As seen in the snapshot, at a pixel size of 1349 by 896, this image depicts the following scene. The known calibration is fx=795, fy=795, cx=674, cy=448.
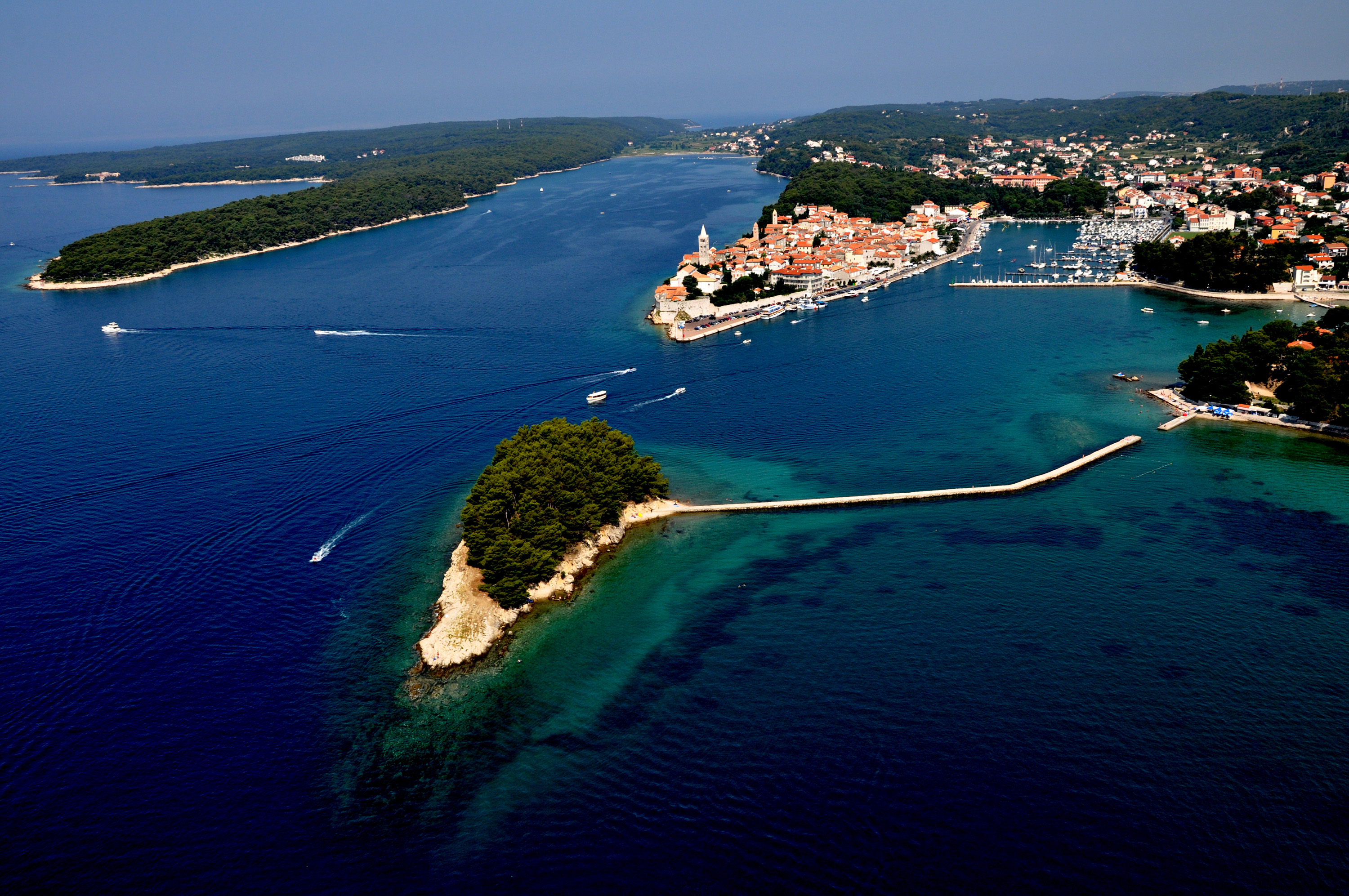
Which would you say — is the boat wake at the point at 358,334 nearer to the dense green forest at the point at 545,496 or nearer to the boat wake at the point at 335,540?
the dense green forest at the point at 545,496

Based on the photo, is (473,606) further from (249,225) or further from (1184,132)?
(1184,132)

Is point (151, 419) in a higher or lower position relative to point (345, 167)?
lower

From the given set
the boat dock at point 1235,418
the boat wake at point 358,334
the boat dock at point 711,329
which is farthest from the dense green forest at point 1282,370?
the boat wake at point 358,334

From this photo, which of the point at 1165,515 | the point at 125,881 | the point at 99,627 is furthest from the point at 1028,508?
the point at 99,627

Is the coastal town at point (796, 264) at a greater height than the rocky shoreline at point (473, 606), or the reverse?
the coastal town at point (796, 264)

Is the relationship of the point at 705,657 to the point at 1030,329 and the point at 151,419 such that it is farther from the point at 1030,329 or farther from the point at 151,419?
the point at 1030,329

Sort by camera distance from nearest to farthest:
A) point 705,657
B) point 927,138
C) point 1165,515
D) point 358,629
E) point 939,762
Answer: point 939,762 → point 705,657 → point 358,629 → point 1165,515 → point 927,138

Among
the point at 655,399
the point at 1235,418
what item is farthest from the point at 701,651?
the point at 1235,418
